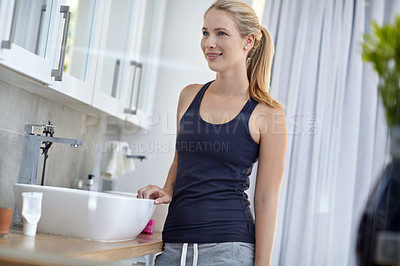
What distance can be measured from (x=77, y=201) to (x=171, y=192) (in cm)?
35

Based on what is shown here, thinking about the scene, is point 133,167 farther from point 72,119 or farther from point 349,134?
point 349,134

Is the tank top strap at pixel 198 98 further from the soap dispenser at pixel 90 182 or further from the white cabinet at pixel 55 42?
the soap dispenser at pixel 90 182

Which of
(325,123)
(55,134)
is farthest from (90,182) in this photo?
(325,123)

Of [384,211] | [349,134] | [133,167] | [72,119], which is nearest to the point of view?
[384,211]

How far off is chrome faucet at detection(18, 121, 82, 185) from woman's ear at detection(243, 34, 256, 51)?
57cm

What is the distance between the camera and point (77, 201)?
3.78 feet

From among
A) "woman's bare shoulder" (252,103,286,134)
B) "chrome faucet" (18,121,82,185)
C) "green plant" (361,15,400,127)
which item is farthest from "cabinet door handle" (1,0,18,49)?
"green plant" (361,15,400,127)

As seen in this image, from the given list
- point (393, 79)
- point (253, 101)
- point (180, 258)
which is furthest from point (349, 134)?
point (180, 258)

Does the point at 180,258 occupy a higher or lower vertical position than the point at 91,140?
lower

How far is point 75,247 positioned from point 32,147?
0.44 metres

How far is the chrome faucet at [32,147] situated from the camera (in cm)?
136

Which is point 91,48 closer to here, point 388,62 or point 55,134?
point 55,134

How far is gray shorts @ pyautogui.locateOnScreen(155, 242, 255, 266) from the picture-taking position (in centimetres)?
127

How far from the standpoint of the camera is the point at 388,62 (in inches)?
34.6
